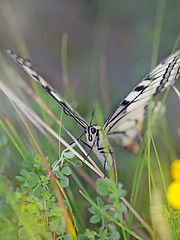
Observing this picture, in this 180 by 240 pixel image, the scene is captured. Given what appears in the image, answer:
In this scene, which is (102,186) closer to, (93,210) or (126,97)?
(93,210)

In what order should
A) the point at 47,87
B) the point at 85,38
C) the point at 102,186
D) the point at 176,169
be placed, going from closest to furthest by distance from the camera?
the point at 102,186
the point at 47,87
the point at 176,169
the point at 85,38

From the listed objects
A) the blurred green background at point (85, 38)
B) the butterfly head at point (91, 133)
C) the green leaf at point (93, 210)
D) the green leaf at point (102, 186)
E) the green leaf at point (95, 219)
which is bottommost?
the green leaf at point (95, 219)

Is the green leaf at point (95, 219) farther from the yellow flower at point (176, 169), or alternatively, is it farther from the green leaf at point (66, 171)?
the yellow flower at point (176, 169)

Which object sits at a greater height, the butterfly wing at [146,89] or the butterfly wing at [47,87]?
the butterfly wing at [47,87]

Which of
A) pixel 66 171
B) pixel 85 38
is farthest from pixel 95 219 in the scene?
pixel 85 38

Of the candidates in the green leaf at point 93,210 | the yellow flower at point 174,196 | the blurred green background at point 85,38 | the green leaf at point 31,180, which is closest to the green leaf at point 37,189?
the green leaf at point 31,180

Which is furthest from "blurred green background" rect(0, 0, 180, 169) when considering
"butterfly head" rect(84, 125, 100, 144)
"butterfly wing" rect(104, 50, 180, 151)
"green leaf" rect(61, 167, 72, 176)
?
"green leaf" rect(61, 167, 72, 176)

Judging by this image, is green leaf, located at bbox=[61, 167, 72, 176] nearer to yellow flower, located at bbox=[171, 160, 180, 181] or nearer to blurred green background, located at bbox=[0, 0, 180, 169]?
yellow flower, located at bbox=[171, 160, 180, 181]

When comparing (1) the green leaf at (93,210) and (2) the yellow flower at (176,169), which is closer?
(1) the green leaf at (93,210)
